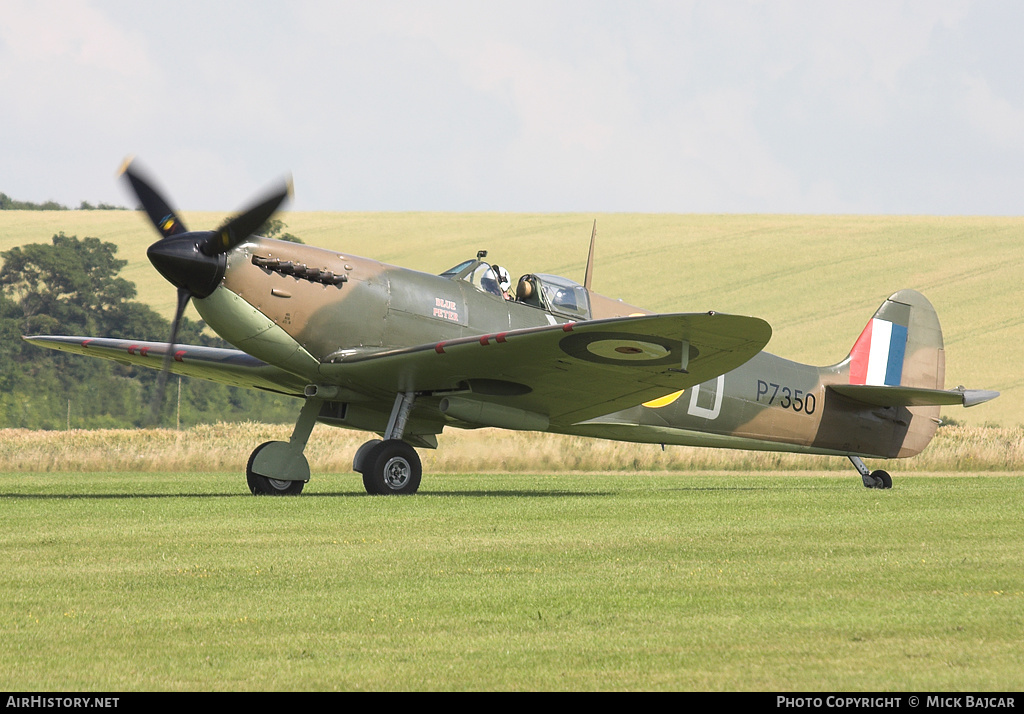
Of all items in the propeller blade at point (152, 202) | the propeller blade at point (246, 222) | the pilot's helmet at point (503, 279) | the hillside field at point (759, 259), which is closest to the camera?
the propeller blade at point (246, 222)

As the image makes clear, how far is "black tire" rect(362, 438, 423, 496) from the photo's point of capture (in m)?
13.2

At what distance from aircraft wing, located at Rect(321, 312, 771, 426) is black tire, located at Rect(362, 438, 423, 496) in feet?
2.52

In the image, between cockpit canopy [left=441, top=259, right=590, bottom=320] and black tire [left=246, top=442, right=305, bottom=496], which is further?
cockpit canopy [left=441, top=259, right=590, bottom=320]

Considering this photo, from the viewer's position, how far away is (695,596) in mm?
6281

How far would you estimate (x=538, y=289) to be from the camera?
14.7m

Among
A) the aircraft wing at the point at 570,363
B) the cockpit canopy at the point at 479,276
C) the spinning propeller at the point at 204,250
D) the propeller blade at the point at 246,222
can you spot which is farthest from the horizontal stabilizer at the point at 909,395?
the spinning propeller at the point at 204,250

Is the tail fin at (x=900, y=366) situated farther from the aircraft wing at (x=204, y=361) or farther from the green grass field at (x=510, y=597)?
the aircraft wing at (x=204, y=361)

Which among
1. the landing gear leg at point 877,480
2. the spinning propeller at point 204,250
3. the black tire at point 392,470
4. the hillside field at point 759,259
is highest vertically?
the hillside field at point 759,259

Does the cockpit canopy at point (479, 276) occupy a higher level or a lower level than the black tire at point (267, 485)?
higher

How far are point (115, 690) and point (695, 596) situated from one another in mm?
3022

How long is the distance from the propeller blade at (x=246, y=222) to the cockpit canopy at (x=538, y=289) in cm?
267

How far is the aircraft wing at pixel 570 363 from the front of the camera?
39.1 ft

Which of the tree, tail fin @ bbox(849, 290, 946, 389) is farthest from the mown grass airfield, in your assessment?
the tree

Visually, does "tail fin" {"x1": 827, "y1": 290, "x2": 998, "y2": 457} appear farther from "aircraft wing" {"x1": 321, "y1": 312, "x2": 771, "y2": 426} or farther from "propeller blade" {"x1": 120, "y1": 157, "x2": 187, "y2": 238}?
"propeller blade" {"x1": 120, "y1": 157, "x2": 187, "y2": 238}
